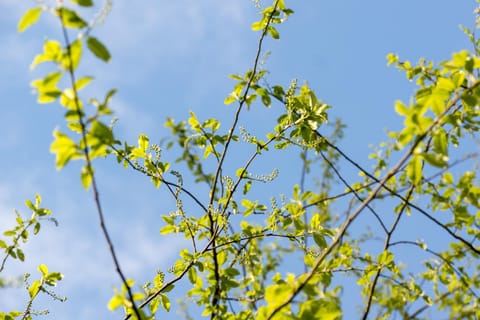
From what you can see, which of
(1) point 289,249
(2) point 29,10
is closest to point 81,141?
(2) point 29,10

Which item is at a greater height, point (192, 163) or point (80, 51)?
point (192, 163)

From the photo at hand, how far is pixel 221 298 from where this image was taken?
217 centimetres

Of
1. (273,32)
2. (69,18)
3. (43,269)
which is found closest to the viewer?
(69,18)

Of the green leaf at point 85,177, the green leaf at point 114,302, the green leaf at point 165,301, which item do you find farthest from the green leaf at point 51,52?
the green leaf at point 165,301

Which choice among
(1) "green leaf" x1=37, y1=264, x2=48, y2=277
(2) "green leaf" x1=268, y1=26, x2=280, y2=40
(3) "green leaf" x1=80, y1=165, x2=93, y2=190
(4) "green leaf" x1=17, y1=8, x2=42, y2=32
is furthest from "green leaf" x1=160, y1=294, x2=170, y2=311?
(2) "green leaf" x1=268, y1=26, x2=280, y2=40

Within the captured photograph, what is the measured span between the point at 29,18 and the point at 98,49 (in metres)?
0.23

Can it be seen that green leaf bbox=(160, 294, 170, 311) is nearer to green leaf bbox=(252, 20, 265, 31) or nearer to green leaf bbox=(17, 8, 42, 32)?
green leaf bbox=(17, 8, 42, 32)

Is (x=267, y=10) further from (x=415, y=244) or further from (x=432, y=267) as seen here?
(x=432, y=267)

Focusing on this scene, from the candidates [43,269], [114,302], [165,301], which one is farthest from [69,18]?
[43,269]

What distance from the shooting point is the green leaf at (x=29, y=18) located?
1.39 metres

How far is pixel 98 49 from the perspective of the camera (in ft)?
4.50

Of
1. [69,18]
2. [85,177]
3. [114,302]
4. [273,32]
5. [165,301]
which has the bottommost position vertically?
[114,302]

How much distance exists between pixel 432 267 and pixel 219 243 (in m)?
2.11

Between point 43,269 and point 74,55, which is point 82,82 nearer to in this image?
point 74,55
